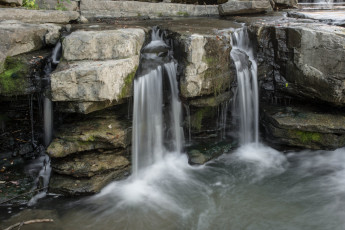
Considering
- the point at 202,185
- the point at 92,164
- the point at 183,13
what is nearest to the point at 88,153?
the point at 92,164

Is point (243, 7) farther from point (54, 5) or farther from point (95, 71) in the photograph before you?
point (95, 71)

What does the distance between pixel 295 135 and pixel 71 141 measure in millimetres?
4695

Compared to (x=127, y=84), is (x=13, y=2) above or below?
above

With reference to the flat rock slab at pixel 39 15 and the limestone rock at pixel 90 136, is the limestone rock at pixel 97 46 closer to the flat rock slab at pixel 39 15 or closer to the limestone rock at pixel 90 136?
the limestone rock at pixel 90 136

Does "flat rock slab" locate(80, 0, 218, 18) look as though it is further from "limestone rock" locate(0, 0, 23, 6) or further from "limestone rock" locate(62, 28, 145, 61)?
"limestone rock" locate(62, 28, 145, 61)

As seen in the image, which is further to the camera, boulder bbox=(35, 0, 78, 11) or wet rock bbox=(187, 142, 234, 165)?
boulder bbox=(35, 0, 78, 11)

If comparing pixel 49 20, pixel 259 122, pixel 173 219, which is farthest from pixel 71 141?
pixel 259 122

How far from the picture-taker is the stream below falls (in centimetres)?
497

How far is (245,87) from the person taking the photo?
6918 millimetres

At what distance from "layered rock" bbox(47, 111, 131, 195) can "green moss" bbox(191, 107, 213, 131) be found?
1613mm

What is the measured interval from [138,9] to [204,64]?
4.35 metres

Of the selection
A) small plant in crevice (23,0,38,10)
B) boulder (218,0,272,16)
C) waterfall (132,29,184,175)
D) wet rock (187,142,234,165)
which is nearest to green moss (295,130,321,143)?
wet rock (187,142,234,165)

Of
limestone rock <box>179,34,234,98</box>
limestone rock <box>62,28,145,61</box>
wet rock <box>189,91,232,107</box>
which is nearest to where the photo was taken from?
limestone rock <box>62,28,145,61</box>

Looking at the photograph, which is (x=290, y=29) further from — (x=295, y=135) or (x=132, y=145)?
(x=132, y=145)
